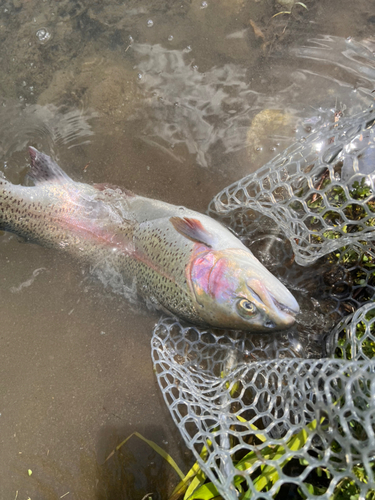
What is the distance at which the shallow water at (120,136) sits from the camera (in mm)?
3406

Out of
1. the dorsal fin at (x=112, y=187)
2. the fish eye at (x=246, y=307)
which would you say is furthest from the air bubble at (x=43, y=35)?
the fish eye at (x=246, y=307)

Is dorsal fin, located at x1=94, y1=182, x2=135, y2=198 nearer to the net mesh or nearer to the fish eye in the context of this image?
the net mesh

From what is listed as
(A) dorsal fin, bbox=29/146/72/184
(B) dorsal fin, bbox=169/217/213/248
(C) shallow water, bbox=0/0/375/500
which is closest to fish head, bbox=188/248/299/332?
(B) dorsal fin, bbox=169/217/213/248

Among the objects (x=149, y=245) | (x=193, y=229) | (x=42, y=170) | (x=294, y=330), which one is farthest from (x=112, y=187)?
(x=294, y=330)

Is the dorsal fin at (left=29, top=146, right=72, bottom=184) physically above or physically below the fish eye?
above

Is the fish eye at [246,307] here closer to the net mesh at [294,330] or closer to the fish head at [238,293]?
the fish head at [238,293]

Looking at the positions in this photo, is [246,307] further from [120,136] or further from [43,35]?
[43,35]

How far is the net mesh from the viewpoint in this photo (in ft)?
8.20

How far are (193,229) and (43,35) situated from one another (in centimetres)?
364

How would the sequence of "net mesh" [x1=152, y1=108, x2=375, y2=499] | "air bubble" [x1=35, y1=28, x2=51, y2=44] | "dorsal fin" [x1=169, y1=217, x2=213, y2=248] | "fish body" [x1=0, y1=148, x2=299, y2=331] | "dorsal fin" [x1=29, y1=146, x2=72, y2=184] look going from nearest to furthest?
"net mesh" [x1=152, y1=108, x2=375, y2=499] < "fish body" [x1=0, y1=148, x2=299, y2=331] < "dorsal fin" [x1=169, y1=217, x2=213, y2=248] < "dorsal fin" [x1=29, y1=146, x2=72, y2=184] < "air bubble" [x1=35, y1=28, x2=51, y2=44]

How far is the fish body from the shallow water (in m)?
0.43

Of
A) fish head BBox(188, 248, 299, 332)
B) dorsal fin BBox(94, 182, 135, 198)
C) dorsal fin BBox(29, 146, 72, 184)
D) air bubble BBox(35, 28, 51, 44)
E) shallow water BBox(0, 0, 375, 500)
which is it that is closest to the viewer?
fish head BBox(188, 248, 299, 332)

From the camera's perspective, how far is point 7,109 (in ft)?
14.1

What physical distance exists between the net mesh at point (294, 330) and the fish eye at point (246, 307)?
1.45ft
